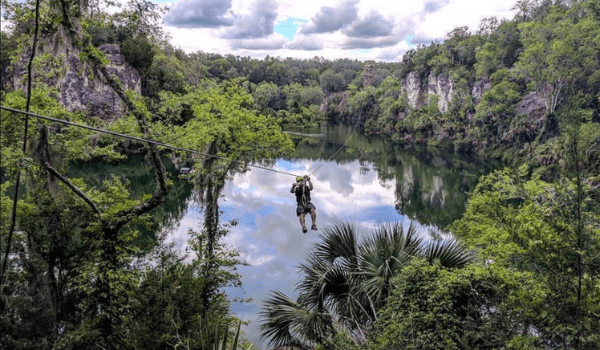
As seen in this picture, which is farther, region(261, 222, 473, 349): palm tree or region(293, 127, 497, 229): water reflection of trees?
region(293, 127, 497, 229): water reflection of trees

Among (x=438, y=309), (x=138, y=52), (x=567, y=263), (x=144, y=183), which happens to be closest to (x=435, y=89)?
(x=138, y=52)

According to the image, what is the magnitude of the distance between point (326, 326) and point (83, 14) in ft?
21.1

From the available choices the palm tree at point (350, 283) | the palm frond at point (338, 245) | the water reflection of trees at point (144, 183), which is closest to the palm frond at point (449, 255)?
the palm tree at point (350, 283)

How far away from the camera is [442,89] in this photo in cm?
6838

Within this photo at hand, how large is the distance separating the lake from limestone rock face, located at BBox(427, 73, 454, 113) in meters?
19.1

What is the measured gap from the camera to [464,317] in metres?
5.93

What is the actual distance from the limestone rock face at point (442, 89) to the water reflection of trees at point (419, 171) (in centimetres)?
1220

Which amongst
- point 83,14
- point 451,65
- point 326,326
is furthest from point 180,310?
point 451,65

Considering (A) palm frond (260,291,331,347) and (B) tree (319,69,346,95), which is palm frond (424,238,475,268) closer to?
→ (A) palm frond (260,291,331,347)

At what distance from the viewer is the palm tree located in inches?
265

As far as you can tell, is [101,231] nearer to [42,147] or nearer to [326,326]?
[42,147]

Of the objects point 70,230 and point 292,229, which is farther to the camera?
point 292,229

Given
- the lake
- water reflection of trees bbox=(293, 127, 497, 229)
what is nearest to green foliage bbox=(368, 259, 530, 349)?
the lake

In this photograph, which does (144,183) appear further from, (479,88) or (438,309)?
(479,88)
